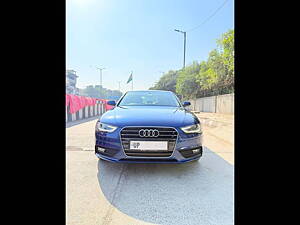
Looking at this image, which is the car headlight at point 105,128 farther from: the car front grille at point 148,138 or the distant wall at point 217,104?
the distant wall at point 217,104

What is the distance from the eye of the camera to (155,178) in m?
2.06

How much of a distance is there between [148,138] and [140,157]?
9.4 inches

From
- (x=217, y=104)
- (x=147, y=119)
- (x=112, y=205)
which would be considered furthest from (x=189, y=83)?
(x=112, y=205)

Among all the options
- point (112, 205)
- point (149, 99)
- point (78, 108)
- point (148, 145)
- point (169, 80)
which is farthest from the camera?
point (169, 80)

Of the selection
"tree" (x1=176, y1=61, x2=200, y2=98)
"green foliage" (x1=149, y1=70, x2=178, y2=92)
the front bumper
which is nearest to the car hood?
the front bumper

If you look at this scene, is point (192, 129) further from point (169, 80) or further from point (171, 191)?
point (169, 80)

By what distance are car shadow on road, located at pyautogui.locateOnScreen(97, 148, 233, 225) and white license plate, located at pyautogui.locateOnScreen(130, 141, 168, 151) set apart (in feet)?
1.21

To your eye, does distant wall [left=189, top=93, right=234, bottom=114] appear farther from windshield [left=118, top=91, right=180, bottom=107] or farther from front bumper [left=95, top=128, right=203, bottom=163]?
front bumper [left=95, top=128, right=203, bottom=163]

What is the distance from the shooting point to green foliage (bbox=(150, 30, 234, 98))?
Result: 10.6 metres

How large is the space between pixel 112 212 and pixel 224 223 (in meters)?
0.87

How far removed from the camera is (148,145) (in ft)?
6.52

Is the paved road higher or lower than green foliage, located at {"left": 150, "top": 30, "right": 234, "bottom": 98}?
lower

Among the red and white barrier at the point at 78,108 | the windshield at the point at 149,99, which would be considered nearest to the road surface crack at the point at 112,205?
the windshield at the point at 149,99

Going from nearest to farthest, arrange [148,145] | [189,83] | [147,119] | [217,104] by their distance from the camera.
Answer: [148,145] → [147,119] → [217,104] → [189,83]
